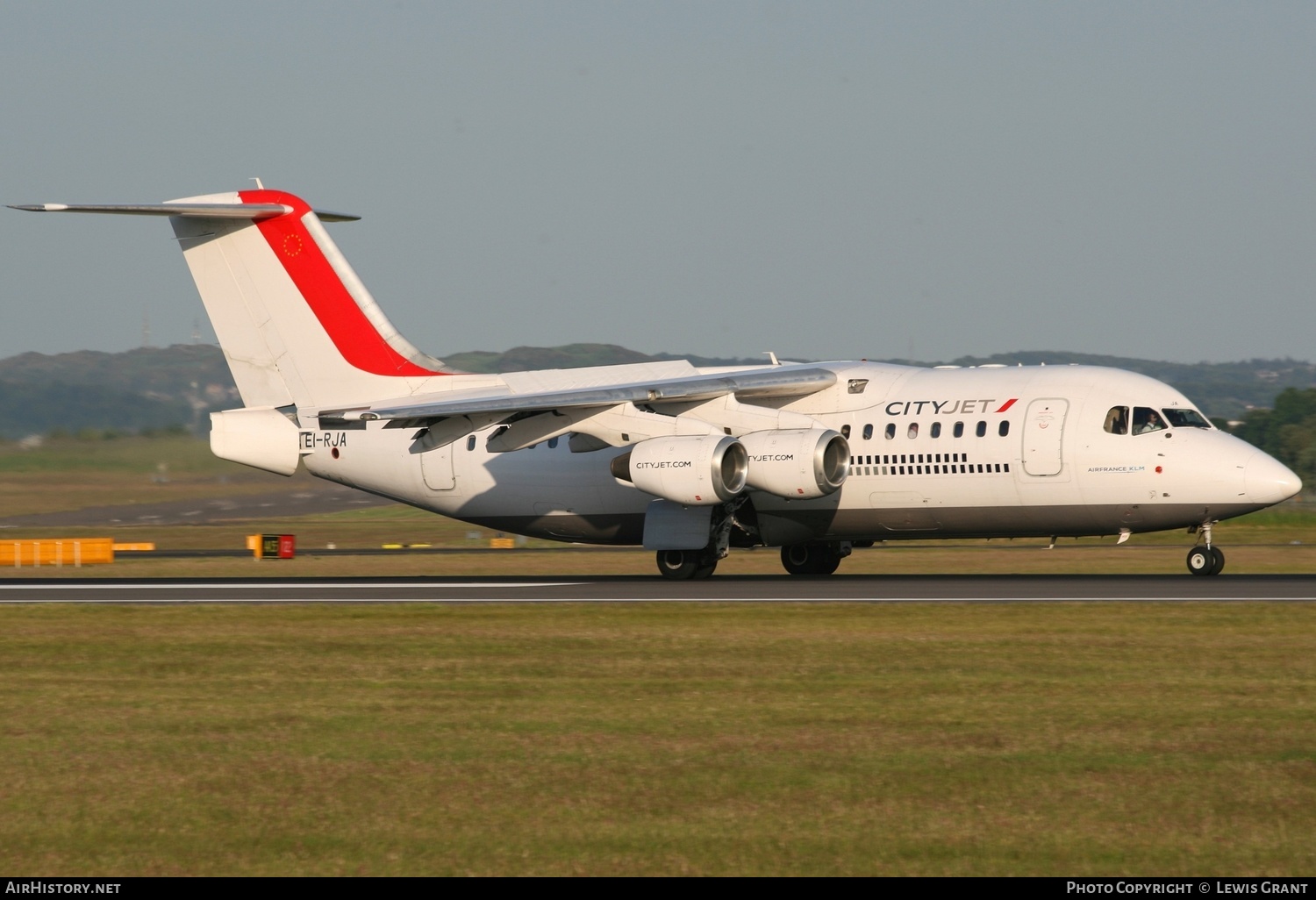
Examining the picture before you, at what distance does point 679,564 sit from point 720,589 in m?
3.00

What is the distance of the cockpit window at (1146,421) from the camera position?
24641 millimetres

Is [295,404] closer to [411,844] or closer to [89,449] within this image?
[411,844]

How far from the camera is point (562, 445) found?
1118 inches

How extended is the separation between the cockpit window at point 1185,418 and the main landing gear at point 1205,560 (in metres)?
1.62

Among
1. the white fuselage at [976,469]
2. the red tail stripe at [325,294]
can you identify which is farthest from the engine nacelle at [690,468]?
the red tail stripe at [325,294]

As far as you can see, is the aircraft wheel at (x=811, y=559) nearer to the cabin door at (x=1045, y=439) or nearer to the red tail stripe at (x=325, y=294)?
the cabin door at (x=1045, y=439)

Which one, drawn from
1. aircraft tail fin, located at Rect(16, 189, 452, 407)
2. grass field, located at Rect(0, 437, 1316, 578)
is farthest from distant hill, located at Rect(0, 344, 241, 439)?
aircraft tail fin, located at Rect(16, 189, 452, 407)

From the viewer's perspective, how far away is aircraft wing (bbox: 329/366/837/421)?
25516 millimetres

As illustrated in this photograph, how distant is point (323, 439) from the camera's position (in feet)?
98.4

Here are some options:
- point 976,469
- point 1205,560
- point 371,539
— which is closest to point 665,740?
point 976,469

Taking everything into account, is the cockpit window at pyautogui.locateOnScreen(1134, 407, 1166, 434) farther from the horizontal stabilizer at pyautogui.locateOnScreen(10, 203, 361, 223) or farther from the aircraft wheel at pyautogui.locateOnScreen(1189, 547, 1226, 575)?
the horizontal stabilizer at pyautogui.locateOnScreen(10, 203, 361, 223)
